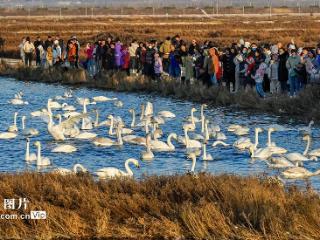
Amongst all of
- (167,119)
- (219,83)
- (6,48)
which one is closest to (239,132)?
(167,119)

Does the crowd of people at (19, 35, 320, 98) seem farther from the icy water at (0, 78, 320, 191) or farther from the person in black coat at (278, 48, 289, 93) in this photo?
the icy water at (0, 78, 320, 191)

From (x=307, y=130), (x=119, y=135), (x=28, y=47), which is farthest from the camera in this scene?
(x=28, y=47)

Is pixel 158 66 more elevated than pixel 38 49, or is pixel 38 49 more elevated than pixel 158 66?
pixel 38 49

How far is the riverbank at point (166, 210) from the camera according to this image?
41.2 feet

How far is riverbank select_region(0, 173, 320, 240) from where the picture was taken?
12.6m

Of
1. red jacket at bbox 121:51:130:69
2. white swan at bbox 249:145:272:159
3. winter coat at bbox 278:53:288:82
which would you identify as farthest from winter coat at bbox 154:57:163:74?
white swan at bbox 249:145:272:159

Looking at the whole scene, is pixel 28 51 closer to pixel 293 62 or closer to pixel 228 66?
pixel 228 66

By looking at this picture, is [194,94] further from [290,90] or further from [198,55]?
[290,90]

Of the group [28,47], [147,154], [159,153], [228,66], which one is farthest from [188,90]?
[28,47]

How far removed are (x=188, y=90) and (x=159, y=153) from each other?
1068 centimetres

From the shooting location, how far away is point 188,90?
32.5m

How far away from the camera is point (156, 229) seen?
1291 cm

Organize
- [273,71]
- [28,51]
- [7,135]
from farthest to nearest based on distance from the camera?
[28,51] < [273,71] < [7,135]

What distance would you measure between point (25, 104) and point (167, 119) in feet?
21.5
